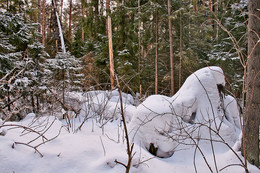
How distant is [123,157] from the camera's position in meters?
1.79

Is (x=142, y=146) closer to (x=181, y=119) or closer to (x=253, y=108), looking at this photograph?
(x=181, y=119)

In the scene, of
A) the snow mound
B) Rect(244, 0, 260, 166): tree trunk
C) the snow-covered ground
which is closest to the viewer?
the snow-covered ground

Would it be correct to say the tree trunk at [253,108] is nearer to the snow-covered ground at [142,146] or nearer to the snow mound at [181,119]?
the snow-covered ground at [142,146]

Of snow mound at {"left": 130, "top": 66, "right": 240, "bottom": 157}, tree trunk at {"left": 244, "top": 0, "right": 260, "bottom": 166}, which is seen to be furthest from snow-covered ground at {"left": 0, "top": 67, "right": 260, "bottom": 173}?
tree trunk at {"left": 244, "top": 0, "right": 260, "bottom": 166}

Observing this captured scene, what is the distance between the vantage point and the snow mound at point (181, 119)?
2779 millimetres

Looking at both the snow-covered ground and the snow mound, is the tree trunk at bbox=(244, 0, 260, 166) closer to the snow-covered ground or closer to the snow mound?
the snow-covered ground

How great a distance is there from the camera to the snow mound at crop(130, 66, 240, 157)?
2779 millimetres

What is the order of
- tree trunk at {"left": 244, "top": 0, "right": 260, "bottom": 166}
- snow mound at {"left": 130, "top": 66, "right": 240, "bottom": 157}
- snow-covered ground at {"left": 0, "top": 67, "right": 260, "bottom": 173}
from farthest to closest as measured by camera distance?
snow mound at {"left": 130, "top": 66, "right": 240, "bottom": 157}
tree trunk at {"left": 244, "top": 0, "right": 260, "bottom": 166}
snow-covered ground at {"left": 0, "top": 67, "right": 260, "bottom": 173}

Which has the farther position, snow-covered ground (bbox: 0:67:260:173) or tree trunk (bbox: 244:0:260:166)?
tree trunk (bbox: 244:0:260:166)

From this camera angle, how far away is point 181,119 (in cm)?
304

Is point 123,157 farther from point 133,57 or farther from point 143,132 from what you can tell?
point 133,57

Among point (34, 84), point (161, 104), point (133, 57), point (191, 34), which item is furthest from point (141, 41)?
point (161, 104)

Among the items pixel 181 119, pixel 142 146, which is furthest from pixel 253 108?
pixel 142 146

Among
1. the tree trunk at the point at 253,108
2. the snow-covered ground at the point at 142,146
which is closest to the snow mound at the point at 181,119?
the snow-covered ground at the point at 142,146
